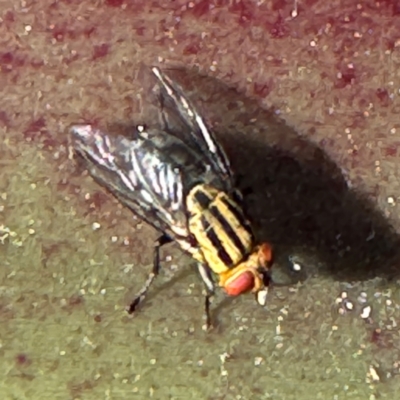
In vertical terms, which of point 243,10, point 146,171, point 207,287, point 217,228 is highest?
point 243,10

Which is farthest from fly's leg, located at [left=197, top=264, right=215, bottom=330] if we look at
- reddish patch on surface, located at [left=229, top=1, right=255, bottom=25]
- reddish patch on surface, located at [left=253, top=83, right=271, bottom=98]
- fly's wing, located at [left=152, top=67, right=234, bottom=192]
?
reddish patch on surface, located at [left=229, top=1, right=255, bottom=25]

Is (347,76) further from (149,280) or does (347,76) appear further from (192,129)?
(149,280)

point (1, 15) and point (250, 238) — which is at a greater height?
point (1, 15)

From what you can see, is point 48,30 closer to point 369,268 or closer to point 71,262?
point 71,262

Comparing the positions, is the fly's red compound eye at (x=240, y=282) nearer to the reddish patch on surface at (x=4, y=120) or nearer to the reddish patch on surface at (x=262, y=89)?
the reddish patch on surface at (x=262, y=89)

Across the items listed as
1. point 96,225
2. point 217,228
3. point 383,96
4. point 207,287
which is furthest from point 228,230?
point 383,96

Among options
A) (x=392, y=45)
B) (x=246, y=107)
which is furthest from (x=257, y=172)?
(x=392, y=45)
